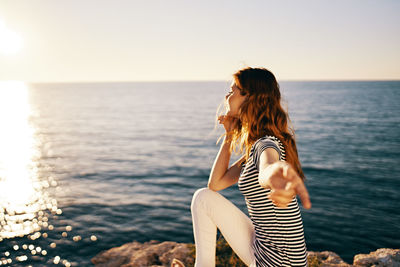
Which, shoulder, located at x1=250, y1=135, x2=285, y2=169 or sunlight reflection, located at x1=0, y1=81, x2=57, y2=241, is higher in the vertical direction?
shoulder, located at x1=250, y1=135, x2=285, y2=169

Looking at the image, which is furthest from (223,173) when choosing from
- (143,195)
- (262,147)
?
(143,195)

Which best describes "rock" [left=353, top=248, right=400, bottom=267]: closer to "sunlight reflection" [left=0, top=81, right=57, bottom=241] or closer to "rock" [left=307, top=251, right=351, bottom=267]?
"rock" [left=307, top=251, right=351, bottom=267]

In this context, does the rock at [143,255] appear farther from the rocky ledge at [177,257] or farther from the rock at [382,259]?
the rock at [382,259]

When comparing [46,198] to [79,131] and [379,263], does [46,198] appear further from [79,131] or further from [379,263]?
[79,131]

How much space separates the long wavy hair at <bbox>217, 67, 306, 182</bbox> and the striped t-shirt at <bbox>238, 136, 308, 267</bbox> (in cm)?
25

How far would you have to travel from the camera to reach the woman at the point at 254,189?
2.86m

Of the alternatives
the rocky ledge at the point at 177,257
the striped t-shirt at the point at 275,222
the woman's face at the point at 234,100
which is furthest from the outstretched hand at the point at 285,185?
the rocky ledge at the point at 177,257

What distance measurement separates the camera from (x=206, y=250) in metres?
3.50

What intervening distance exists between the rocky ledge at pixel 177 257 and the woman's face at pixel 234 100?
3.66 m

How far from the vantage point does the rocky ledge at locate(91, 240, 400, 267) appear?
646 cm

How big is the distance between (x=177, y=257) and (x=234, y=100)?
482 cm

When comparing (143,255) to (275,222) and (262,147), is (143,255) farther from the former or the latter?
(262,147)

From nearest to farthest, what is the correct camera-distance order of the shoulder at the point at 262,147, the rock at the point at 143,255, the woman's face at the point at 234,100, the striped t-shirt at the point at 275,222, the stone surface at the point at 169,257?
the shoulder at the point at 262,147 → the striped t-shirt at the point at 275,222 → the woman's face at the point at 234,100 → the stone surface at the point at 169,257 → the rock at the point at 143,255

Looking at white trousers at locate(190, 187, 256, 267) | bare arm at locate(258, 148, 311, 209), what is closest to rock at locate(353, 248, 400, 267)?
white trousers at locate(190, 187, 256, 267)
